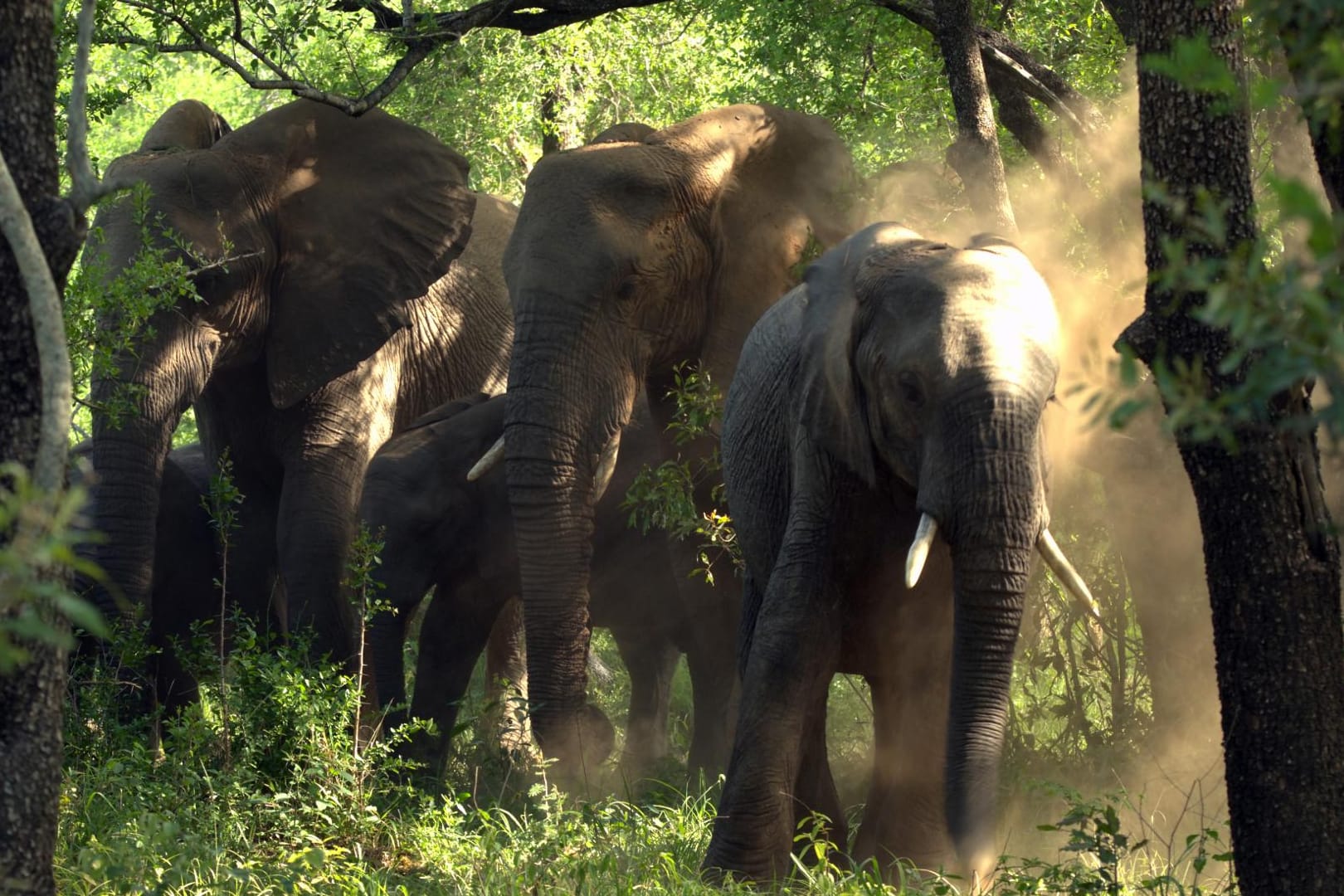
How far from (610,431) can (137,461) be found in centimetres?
222

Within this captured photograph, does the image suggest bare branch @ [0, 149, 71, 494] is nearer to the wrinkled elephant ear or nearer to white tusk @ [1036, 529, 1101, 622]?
the wrinkled elephant ear

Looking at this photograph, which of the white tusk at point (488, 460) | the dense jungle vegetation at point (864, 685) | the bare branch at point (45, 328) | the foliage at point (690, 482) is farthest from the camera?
the white tusk at point (488, 460)

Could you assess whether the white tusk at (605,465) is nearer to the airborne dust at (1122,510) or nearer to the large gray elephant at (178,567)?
the airborne dust at (1122,510)

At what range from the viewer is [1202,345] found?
458cm

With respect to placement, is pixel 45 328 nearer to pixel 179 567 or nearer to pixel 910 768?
pixel 910 768

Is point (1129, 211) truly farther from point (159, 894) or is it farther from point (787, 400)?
point (159, 894)

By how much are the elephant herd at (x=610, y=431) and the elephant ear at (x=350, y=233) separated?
2cm

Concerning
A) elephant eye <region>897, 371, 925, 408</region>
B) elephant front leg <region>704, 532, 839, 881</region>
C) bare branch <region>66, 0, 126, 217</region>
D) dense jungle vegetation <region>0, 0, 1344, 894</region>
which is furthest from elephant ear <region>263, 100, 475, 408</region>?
bare branch <region>66, 0, 126, 217</region>

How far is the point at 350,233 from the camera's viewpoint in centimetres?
1018

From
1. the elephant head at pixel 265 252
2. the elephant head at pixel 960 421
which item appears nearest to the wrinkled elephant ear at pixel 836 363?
the elephant head at pixel 960 421

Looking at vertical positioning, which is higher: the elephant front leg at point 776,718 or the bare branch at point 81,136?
the bare branch at point 81,136

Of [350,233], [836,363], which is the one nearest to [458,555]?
[350,233]

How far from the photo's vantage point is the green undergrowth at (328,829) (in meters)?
5.46

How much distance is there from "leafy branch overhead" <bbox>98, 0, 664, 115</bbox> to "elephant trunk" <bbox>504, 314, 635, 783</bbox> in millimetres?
1354
